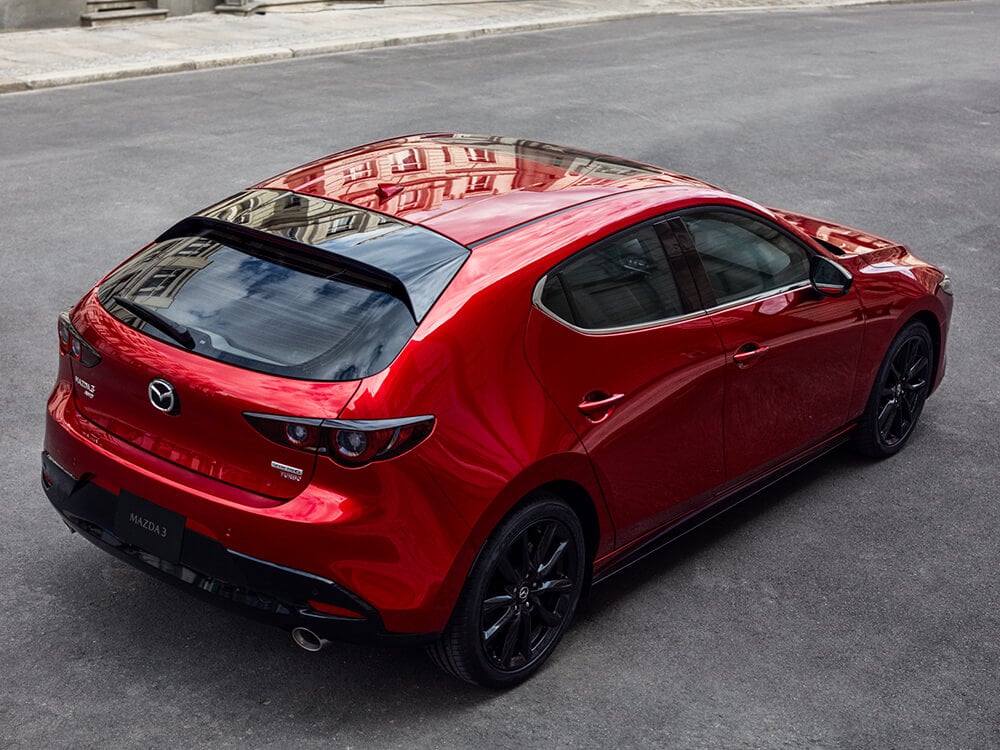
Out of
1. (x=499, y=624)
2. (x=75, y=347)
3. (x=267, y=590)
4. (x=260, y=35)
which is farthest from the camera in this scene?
(x=260, y=35)

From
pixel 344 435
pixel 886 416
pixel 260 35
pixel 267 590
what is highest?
pixel 344 435

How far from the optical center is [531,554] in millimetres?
4477

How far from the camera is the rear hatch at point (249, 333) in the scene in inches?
158

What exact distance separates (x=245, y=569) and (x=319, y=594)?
0.25 meters

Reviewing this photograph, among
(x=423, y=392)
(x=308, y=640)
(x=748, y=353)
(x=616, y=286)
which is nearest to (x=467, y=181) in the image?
(x=616, y=286)

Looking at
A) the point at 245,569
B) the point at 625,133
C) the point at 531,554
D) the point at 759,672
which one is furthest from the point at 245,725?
the point at 625,133

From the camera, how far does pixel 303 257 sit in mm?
4348

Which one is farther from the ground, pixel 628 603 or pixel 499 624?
pixel 499 624

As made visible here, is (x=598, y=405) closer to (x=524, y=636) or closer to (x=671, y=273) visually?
(x=671, y=273)

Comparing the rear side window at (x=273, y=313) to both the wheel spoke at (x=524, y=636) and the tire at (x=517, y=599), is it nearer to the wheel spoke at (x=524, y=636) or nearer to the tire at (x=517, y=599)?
the tire at (x=517, y=599)

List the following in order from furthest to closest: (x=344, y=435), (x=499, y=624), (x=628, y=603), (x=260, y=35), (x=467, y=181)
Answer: (x=260, y=35) < (x=628, y=603) < (x=467, y=181) < (x=499, y=624) < (x=344, y=435)

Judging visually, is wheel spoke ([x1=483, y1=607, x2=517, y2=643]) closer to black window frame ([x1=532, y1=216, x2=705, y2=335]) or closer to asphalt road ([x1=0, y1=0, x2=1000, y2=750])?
asphalt road ([x1=0, y1=0, x2=1000, y2=750])

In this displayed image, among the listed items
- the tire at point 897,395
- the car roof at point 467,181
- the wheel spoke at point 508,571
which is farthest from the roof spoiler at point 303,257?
the tire at point 897,395

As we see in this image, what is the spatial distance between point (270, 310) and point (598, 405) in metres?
1.19
